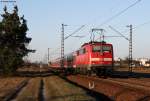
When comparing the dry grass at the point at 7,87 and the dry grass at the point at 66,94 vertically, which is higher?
the dry grass at the point at 66,94

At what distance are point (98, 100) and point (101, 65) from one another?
907 inches

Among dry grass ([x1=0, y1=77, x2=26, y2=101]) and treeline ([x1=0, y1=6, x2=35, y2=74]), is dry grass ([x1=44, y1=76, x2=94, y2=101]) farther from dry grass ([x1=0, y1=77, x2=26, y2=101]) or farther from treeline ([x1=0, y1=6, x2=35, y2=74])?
treeline ([x1=0, y1=6, x2=35, y2=74])

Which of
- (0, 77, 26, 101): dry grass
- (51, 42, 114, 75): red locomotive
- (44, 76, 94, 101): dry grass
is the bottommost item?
(0, 77, 26, 101): dry grass

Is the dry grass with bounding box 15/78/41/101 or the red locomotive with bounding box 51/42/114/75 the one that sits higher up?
the red locomotive with bounding box 51/42/114/75

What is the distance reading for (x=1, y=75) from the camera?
62.9 m

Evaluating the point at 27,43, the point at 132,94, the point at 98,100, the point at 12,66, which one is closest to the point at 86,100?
the point at 98,100

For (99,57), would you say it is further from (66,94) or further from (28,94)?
(66,94)

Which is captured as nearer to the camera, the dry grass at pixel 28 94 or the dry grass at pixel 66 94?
the dry grass at pixel 66 94

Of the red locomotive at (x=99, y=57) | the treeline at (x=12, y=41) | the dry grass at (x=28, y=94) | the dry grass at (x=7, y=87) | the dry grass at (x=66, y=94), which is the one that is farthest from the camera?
the treeline at (x=12, y=41)

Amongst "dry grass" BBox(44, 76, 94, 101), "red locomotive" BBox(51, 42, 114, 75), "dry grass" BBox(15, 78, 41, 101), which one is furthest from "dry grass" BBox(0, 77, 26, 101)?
"red locomotive" BBox(51, 42, 114, 75)

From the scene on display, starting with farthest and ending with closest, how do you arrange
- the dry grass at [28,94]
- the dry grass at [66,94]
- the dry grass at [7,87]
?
the dry grass at [7,87] → the dry grass at [28,94] → the dry grass at [66,94]

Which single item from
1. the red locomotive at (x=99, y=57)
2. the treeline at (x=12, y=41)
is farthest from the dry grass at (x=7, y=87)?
the treeline at (x=12, y=41)

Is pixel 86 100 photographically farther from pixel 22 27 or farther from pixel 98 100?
pixel 22 27

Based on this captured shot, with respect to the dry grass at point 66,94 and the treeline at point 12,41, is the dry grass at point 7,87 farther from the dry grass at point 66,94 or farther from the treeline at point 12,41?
the treeline at point 12,41
